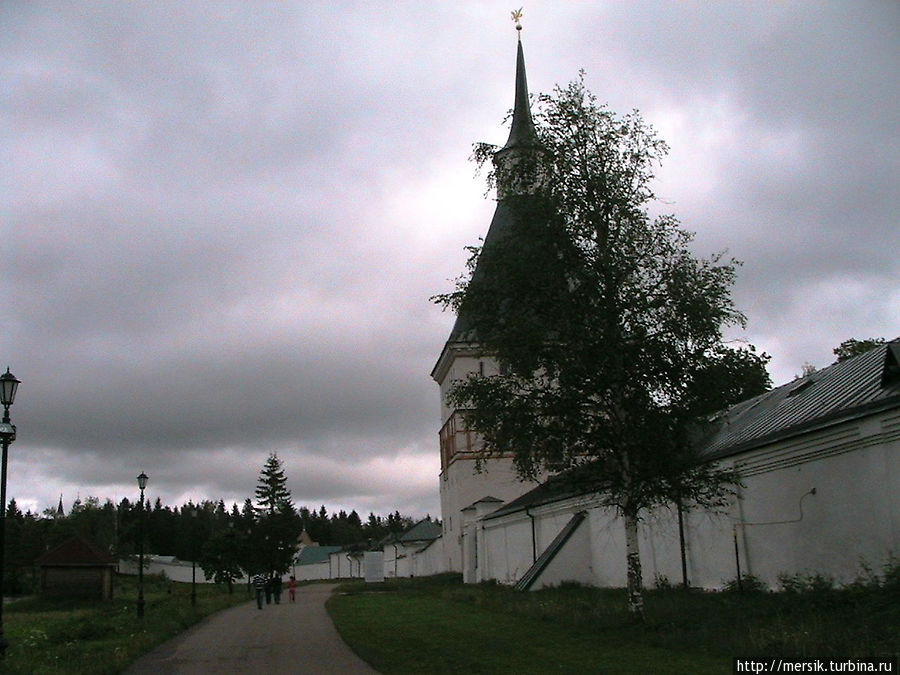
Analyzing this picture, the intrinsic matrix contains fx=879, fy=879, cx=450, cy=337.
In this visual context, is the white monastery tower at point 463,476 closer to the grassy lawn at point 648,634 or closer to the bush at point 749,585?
the grassy lawn at point 648,634

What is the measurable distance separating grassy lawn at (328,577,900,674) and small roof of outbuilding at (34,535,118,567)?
35203 mm

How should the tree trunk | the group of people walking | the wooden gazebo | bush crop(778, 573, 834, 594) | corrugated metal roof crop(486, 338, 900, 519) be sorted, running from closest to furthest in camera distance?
bush crop(778, 573, 834, 594) < corrugated metal roof crop(486, 338, 900, 519) < the tree trunk < the group of people walking < the wooden gazebo

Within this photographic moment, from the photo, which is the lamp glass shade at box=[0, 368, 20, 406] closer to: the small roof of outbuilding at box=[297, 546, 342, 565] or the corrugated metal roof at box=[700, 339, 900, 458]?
the corrugated metal roof at box=[700, 339, 900, 458]

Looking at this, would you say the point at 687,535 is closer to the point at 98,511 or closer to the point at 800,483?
the point at 800,483

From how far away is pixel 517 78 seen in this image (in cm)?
5450

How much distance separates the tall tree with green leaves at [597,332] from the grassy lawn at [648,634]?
161 centimetres

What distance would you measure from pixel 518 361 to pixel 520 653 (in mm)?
5725

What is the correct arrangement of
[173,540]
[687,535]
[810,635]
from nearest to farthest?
[810,635] → [687,535] → [173,540]

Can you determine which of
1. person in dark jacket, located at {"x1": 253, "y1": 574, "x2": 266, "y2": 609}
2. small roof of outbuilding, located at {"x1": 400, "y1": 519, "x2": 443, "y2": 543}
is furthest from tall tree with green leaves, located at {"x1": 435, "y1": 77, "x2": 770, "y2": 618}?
small roof of outbuilding, located at {"x1": 400, "y1": 519, "x2": 443, "y2": 543}

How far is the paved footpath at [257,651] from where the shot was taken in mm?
14570

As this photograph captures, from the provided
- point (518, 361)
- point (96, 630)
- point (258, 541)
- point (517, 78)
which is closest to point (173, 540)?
point (258, 541)

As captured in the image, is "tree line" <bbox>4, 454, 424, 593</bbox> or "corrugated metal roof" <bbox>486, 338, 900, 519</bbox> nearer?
"corrugated metal roof" <bbox>486, 338, 900, 519</bbox>

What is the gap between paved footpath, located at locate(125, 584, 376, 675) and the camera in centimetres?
1457

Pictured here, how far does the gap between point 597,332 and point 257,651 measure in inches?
365
